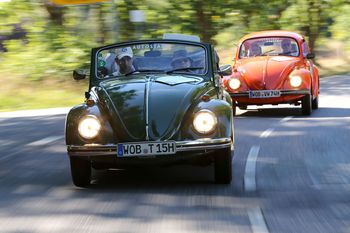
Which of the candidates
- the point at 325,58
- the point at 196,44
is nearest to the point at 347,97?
the point at 196,44

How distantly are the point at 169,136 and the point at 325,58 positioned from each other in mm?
27201

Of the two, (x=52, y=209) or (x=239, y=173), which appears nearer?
(x=52, y=209)

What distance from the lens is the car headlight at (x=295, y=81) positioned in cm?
1355

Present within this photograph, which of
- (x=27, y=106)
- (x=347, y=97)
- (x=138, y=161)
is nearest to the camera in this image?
(x=138, y=161)

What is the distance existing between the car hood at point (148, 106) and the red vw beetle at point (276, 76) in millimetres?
6115

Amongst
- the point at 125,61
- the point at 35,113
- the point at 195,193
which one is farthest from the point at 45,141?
the point at 35,113

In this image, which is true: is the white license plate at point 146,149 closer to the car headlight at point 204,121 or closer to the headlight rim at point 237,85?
the car headlight at point 204,121

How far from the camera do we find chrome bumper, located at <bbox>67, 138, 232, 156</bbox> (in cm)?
672

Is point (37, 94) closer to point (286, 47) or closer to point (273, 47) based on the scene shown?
point (273, 47)

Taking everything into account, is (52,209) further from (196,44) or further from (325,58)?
(325,58)

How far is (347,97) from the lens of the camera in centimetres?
1755

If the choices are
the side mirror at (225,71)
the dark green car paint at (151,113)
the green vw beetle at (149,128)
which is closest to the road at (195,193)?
the green vw beetle at (149,128)

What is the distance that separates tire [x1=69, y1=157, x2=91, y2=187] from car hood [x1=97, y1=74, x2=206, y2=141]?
514mm

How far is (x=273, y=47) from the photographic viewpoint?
574 inches
